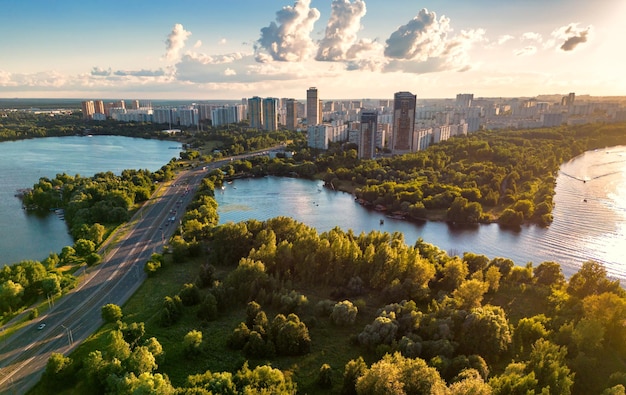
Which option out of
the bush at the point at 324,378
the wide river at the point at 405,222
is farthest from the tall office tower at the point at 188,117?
the bush at the point at 324,378

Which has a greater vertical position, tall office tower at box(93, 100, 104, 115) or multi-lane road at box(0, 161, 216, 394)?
tall office tower at box(93, 100, 104, 115)

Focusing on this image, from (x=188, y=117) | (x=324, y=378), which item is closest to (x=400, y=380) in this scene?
(x=324, y=378)

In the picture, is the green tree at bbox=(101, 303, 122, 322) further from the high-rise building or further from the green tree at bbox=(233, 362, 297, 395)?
the high-rise building

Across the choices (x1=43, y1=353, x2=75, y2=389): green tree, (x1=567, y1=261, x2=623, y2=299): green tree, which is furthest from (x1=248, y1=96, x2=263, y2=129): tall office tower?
(x1=43, y1=353, x2=75, y2=389): green tree

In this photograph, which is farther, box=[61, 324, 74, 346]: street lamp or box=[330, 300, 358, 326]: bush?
box=[330, 300, 358, 326]: bush

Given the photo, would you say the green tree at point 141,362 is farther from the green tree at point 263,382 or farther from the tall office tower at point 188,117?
the tall office tower at point 188,117

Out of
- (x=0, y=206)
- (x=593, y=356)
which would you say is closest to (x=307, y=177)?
(x=0, y=206)

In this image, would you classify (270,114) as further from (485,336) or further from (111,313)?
(485,336)

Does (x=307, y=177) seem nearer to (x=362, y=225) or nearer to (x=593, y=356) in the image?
(x=362, y=225)
